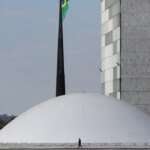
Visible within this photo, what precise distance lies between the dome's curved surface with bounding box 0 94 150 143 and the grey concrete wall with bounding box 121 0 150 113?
47.4 meters

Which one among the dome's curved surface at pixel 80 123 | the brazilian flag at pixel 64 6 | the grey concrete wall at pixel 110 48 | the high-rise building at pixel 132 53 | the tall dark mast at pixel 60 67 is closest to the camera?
the dome's curved surface at pixel 80 123

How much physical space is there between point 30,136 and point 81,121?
161 centimetres

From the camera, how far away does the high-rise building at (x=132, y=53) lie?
76.4 meters

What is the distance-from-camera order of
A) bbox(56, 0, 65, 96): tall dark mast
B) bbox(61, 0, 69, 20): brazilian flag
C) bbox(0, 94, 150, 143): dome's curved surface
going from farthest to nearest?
1. bbox(61, 0, 69, 20): brazilian flag
2. bbox(56, 0, 65, 96): tall dark mast
3. bbox(0, 94, 150, 143): dome's curved surface

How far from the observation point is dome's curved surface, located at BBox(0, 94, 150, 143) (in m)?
26.5

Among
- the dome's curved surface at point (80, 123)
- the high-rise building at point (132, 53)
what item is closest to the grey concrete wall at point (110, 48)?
the high-rise building at point (132, 53)

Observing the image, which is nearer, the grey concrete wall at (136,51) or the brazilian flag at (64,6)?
the brazilian flag at (64,6)

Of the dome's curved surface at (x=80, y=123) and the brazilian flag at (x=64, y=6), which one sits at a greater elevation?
the brazilian flag at (x=64, y=6)

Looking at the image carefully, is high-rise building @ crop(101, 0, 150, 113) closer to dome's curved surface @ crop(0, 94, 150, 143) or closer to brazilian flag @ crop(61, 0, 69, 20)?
brazilian flag @ crop(61, 0, 69, 20)

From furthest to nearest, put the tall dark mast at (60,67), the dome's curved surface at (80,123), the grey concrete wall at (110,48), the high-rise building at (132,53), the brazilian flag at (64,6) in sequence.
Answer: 1. the grey concrete wall at (110,48)
2. the high-rise building at (132,53)
3. the brazilian flag at (64,6)
4. the tall dark mast at (60,67)
5. the dome's curved surface at (80,123)

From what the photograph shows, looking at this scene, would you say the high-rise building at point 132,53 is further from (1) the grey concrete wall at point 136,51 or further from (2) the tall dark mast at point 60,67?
(2) the tall dark mast at point 60,67

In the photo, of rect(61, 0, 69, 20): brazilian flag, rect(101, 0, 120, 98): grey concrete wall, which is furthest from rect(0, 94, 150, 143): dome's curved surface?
rect(101, 0, 120, 98): grey concrete wall

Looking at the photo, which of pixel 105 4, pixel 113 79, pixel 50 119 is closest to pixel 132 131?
pixel 50 119

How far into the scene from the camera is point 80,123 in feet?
88.2
